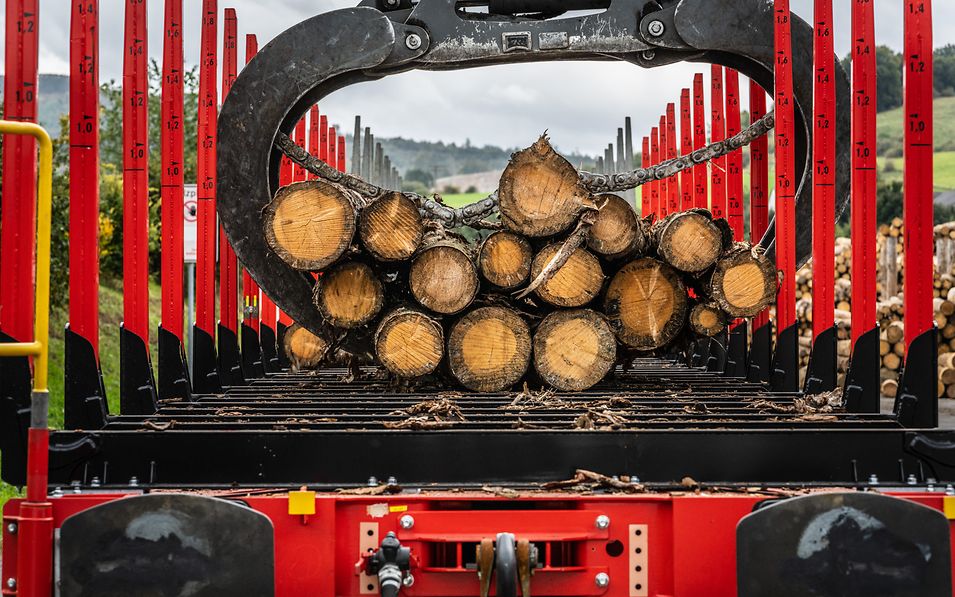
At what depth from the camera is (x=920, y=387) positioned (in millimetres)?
4547

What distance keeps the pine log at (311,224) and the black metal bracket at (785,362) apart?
251 cm

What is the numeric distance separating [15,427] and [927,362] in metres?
3.49

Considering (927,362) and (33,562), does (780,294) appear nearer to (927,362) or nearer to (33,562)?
(927,362)

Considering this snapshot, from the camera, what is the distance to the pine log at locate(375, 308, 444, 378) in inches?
260

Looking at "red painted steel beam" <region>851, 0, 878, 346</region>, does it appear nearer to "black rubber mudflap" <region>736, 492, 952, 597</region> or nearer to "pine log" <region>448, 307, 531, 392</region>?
"pine log" <region>448, 307, 531, 392</region>

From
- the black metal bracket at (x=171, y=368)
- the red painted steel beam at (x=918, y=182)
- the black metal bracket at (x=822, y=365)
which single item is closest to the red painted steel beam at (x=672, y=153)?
the black metal bracket at (x=822, y=365)

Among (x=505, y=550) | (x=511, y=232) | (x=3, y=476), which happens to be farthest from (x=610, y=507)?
(x=511, y=232)

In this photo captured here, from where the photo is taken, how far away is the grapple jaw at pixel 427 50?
735 cm

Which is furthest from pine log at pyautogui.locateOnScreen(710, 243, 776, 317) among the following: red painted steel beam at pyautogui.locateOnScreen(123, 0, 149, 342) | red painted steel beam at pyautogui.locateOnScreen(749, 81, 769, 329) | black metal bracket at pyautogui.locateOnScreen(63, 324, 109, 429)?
black metal bracket at pyautogui.locateOnScreen(63, 324, 109, 429)

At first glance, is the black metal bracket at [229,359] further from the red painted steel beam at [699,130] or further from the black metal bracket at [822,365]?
the red painted steel beam at [699,130]

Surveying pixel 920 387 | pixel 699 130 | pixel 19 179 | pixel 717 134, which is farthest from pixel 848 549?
pixel 699 130

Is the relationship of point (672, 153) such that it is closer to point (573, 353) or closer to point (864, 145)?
point (573, 353)

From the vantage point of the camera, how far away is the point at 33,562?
3471mm

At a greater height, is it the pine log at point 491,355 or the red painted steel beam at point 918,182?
the red painted steel beam at point 918,182
